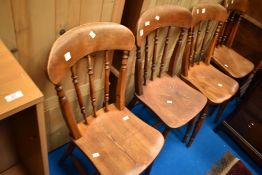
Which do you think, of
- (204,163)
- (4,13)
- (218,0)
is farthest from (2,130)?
(218,0)

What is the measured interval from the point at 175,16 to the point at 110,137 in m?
0.79

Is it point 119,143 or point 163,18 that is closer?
point 119,143

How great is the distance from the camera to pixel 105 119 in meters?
1.32

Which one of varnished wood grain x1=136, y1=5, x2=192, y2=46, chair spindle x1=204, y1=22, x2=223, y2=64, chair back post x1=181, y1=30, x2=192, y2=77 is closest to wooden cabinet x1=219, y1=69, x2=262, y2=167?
chair spindle x1=204, y1=22, x2=223, y2=64

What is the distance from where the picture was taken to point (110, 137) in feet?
4.09

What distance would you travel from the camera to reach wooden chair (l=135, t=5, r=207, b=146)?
1.34m

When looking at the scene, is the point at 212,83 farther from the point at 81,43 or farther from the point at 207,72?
the point at 81,43

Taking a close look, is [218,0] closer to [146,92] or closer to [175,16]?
[175,16]

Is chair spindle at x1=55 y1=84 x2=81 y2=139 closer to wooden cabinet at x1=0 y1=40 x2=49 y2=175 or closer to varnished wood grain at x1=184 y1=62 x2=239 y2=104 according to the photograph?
wooden cabinet at x1=0 y1=40 x2=49 y2=175

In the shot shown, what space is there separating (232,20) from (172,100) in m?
1.03

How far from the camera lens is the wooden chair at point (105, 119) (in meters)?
1.00

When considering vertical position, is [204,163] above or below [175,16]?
below

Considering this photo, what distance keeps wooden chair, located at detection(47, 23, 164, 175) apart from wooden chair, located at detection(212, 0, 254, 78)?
104 cm

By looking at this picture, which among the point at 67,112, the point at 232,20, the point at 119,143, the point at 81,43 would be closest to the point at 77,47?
the point at 81,43
